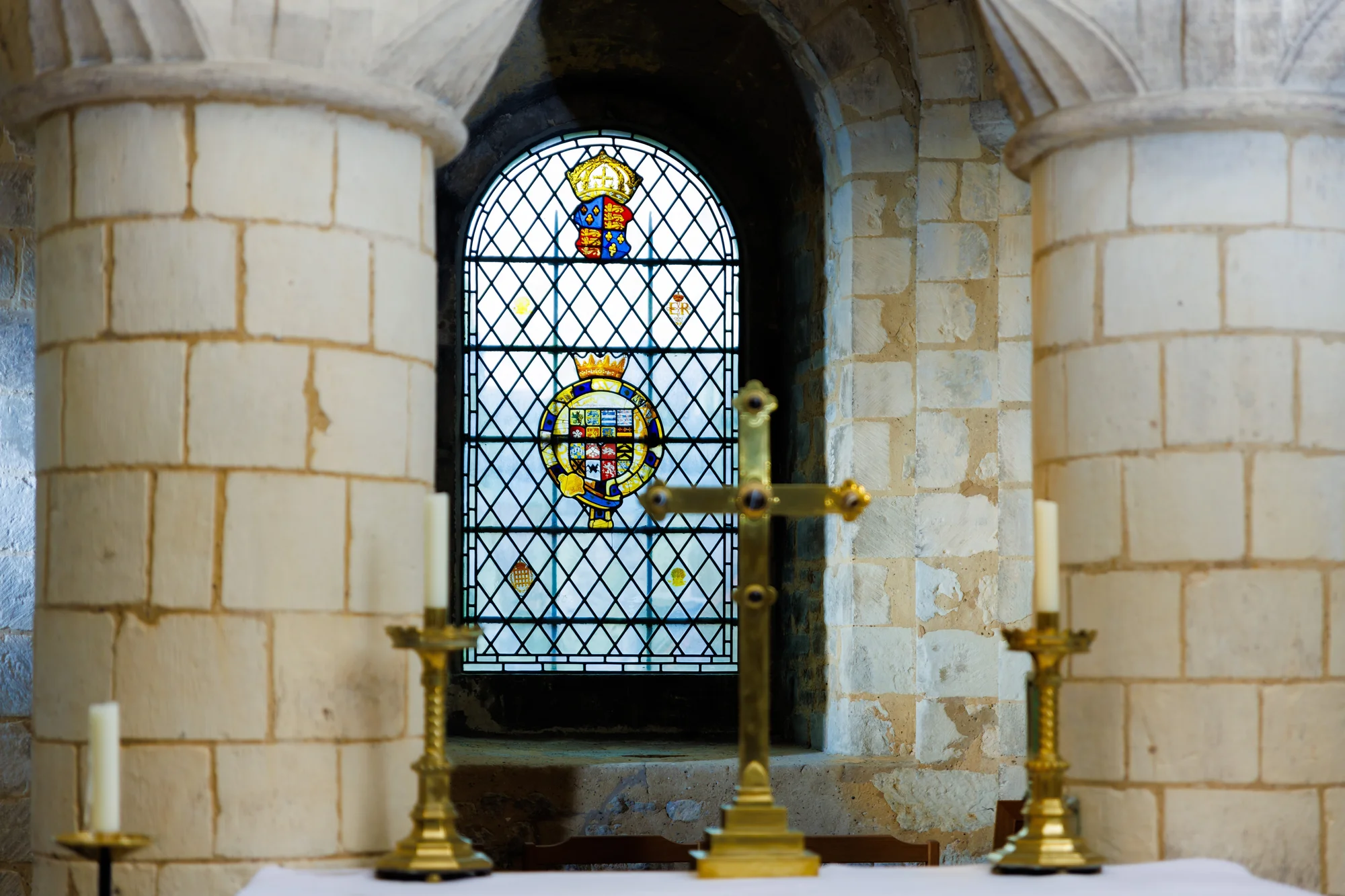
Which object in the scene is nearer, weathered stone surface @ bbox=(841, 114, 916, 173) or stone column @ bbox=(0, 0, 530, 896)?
stone column @ bbox=(0, 0, 530, 896)

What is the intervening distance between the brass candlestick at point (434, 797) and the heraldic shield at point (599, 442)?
4.72m

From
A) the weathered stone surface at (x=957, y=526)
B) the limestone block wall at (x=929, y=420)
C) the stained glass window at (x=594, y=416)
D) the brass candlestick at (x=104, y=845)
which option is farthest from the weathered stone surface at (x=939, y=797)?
the brass candlestick at (x=104, y=845)

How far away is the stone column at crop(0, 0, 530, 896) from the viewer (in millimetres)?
3104

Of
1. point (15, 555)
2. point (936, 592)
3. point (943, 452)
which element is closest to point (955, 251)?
point (943, 452)

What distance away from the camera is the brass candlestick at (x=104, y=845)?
7.84ft

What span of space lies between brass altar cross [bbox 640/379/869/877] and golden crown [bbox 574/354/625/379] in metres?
4.80

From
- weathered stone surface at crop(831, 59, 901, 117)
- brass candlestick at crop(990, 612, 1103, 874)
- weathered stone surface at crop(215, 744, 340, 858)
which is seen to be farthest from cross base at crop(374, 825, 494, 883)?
weathered stone surface at crop(831, 59, 901, 117)

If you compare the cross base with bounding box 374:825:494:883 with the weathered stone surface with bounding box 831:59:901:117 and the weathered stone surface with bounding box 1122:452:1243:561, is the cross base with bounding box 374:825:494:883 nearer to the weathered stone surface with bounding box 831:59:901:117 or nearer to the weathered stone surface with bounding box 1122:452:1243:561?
the weathered stone surface with bounding box 1122:452:1243:561

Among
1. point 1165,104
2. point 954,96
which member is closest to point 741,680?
point 1165,104

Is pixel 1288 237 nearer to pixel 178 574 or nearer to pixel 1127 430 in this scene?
pixel 1127 430

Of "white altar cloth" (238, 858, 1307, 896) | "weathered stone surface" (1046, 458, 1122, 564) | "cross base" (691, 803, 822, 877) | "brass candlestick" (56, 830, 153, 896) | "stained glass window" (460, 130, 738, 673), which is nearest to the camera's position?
"brass candlestick" (56, 830, 153, 896)

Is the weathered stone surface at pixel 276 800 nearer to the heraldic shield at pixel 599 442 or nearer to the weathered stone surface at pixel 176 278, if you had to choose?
the weathered stone surface at pixel 176 278

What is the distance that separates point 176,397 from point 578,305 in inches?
184

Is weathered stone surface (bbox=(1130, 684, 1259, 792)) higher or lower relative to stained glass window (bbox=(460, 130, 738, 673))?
lower
